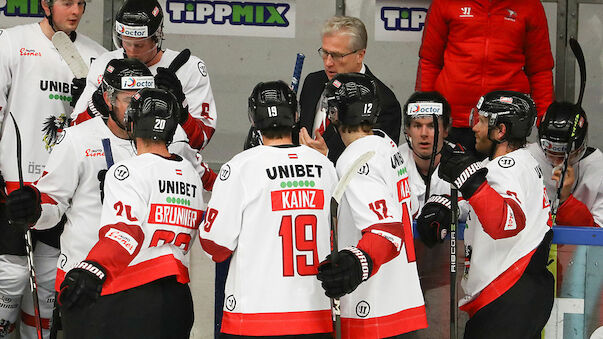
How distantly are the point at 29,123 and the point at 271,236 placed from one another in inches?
71.2

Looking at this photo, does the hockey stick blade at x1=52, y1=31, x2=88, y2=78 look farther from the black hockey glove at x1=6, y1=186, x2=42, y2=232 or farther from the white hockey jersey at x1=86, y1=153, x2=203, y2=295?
the white hockey jersey at x1=86, y1=153, x2=203, y2=295

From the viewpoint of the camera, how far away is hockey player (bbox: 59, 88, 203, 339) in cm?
337

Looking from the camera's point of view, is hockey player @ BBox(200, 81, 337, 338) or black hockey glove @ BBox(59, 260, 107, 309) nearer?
black hockey glove @ BBox(59, 260, 107, 309)

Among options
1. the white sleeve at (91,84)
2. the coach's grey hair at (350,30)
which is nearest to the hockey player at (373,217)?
the coach's grey hair at (350,30)

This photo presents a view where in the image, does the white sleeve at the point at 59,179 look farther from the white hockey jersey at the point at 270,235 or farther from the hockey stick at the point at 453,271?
the hockey stick at the point at 453,271

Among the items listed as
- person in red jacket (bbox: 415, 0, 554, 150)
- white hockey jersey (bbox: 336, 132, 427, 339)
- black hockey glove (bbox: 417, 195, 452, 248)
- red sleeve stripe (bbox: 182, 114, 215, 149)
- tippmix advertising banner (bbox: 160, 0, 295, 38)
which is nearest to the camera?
white hockey jersey (bbox: 336, 132, 427, 339)

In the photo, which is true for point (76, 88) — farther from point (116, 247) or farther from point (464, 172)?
point (464, 172)

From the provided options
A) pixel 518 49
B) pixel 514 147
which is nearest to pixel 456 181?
pixel 514 147

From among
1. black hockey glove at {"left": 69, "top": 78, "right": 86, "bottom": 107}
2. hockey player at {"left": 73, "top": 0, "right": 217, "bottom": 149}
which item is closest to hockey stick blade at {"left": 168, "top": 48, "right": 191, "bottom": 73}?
hockey player at {"left": 73, "top": 0, "right": 217, "bottom": 149}

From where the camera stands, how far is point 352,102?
3492 millimetres

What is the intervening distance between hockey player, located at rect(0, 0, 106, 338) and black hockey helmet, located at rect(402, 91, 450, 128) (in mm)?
1643

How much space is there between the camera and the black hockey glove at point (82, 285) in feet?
10.4

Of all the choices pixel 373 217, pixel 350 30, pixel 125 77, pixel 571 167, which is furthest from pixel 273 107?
pixel 571 167

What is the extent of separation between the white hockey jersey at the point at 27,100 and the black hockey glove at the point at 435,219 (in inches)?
71.2
